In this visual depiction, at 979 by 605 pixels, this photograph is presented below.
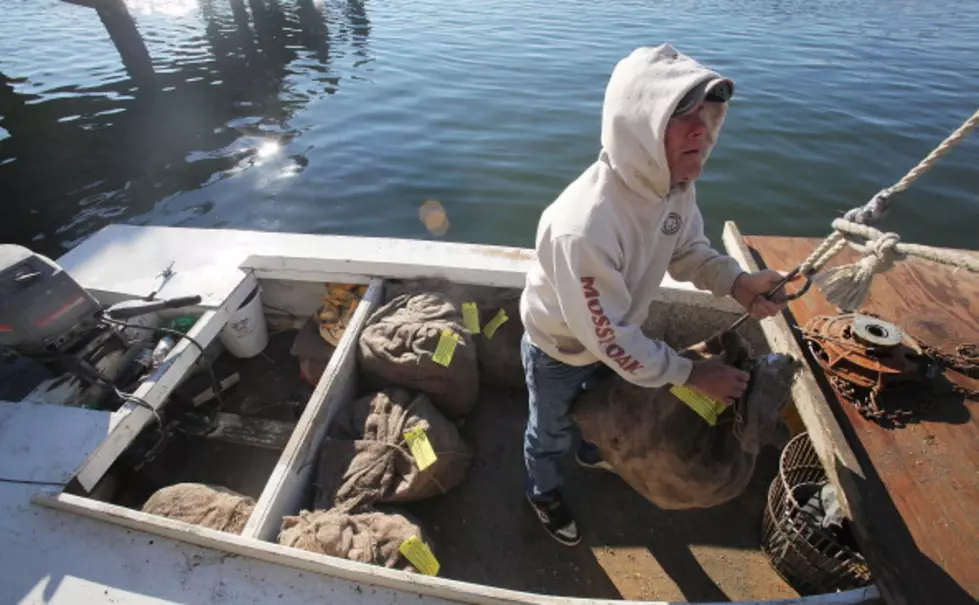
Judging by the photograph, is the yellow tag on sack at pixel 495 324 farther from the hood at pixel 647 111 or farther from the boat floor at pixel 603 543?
the hood at pixel 647 111

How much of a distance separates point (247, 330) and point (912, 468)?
3.76 meters

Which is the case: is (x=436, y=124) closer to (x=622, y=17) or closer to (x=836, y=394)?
(x=836, y=394)

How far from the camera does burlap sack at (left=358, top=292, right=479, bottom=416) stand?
9.39 ft

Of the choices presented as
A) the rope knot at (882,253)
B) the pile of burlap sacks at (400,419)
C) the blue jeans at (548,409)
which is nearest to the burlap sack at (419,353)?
the pile of burlap sacks at (400,419)

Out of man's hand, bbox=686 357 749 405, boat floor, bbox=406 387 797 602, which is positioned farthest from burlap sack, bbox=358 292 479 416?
man's hand, bbox=686 357 749 405

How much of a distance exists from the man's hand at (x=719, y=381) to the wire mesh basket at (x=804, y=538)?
91cm

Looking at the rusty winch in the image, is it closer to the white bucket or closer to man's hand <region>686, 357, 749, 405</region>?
man's hand <region>686, 357, 749, 405</region>

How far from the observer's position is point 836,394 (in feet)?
7.38

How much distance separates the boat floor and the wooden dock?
0.92 metres

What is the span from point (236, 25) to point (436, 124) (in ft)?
40.9

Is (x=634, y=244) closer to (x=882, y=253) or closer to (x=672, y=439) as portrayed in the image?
(x=882, y=253)

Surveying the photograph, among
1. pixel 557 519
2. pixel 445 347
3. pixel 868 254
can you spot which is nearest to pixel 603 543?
pixel 557 519

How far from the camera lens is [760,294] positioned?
79.9 inches

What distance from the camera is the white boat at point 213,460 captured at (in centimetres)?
174
